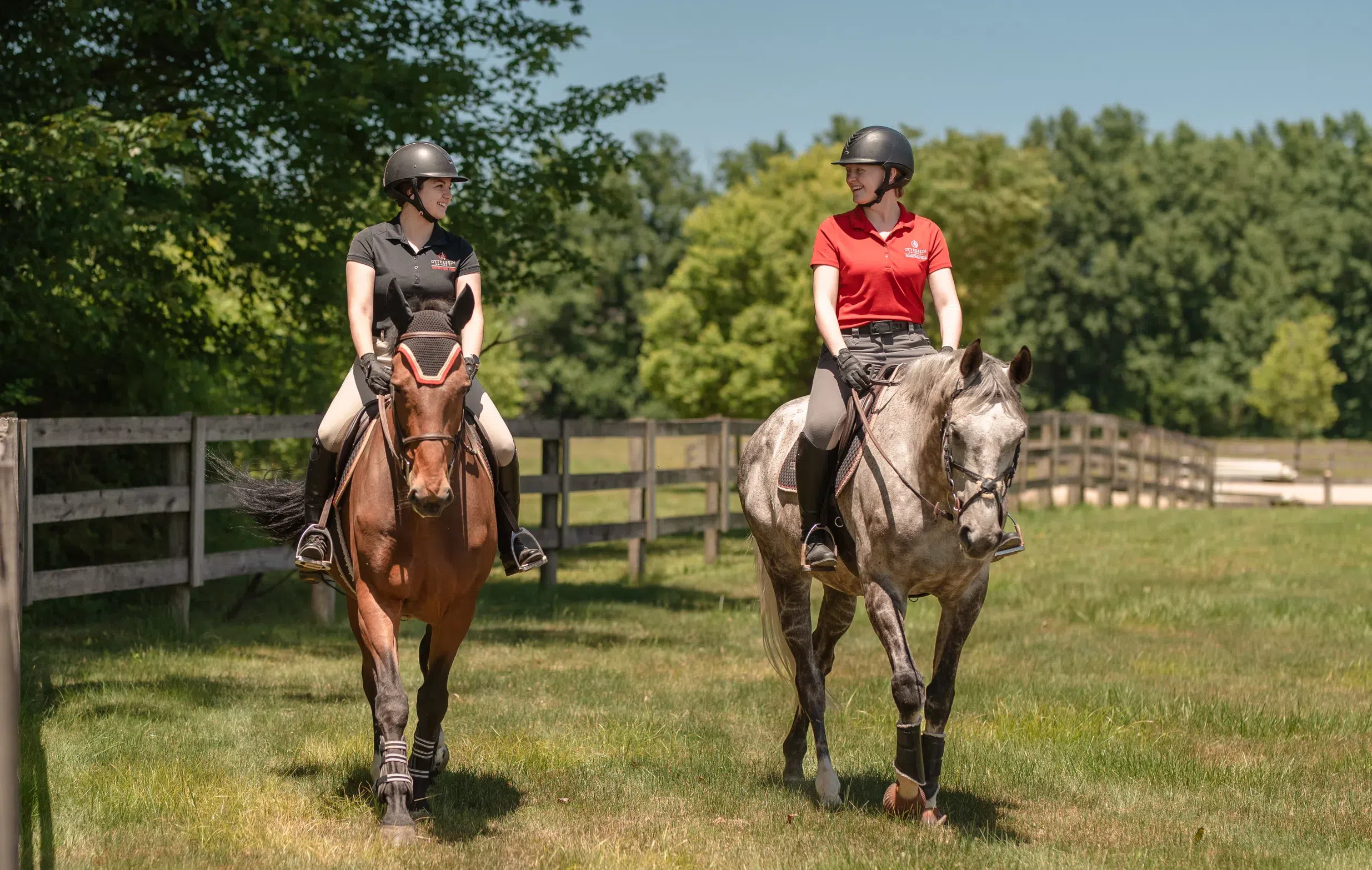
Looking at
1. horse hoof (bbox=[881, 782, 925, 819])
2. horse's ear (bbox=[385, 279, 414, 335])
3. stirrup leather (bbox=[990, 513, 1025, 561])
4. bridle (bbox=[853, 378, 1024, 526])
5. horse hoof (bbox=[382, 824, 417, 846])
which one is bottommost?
horse hoof (bbox=[382, 824, 417, 846])

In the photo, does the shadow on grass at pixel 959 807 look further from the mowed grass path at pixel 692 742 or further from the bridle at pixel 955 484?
the bridle at pixel 955 484

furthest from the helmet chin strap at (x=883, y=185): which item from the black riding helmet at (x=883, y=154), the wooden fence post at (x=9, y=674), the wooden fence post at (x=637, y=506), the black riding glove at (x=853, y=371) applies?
the wooden fence post at (x=637, y=506)

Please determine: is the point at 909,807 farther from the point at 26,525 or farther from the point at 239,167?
the point at 239,167

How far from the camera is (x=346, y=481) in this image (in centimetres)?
610

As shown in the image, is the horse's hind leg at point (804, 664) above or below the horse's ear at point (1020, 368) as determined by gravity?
below

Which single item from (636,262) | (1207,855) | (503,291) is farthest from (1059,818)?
(636,262)

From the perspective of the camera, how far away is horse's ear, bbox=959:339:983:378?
210 inches

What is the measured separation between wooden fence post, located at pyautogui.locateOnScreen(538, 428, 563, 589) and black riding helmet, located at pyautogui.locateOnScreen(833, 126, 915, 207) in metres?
8.77

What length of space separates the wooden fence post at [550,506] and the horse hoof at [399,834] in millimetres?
9224

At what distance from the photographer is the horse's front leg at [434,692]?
6051 mm

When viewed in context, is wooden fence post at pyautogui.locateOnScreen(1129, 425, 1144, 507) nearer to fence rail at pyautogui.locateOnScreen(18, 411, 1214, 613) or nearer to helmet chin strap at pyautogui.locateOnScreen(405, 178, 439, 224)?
fence rail at pyautogui.locateOnScreen(18, 411, 1214, 613)

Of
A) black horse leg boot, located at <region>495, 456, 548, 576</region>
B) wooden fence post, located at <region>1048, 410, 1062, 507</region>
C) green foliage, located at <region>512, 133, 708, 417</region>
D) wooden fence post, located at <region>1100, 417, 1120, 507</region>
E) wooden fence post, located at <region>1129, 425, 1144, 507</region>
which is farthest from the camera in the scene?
green foliage, located at <region>512, 133, 708, 417</region>

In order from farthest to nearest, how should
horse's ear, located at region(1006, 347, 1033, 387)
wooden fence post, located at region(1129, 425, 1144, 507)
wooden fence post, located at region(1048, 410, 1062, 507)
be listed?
wooden fence post, located at region(1129, 425, 1144, 507)
wooden fence post, located at region(1048, 410, 1062, 507)
horse's ear, located at region(1006, 347, 1033, 387)

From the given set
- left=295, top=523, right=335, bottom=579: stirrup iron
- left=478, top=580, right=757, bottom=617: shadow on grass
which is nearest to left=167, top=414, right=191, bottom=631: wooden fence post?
left=478, top=580, right=757, bottom=617: shadow on grass
